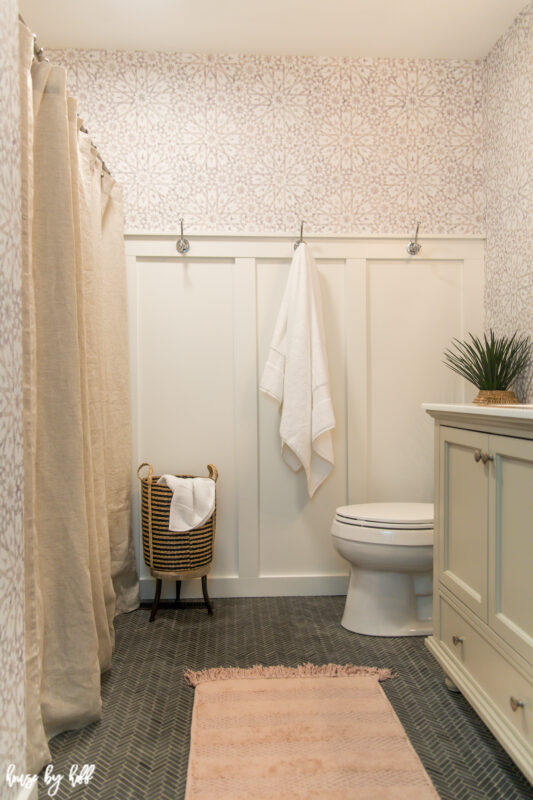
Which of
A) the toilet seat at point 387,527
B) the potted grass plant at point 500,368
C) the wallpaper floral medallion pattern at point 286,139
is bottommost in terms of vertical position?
the toilet seat at point 387,527

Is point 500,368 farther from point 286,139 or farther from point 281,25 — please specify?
point 281,25

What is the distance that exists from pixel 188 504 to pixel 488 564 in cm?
120

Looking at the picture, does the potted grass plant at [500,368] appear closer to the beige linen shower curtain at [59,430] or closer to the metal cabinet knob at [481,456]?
the metal cabinet knob at [481,456]

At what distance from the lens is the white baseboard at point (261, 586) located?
8.64 ft

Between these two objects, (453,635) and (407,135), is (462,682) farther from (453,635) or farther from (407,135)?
(407,135)

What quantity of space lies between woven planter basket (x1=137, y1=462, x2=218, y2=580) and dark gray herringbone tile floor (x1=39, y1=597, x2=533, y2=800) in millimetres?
217

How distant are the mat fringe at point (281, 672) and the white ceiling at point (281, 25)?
2424mm

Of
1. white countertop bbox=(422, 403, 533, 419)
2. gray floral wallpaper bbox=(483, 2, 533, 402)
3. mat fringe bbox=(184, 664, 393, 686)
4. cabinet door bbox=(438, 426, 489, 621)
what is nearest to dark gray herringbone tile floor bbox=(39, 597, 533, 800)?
mat fringe bbox=(184, 664, 393, 686)

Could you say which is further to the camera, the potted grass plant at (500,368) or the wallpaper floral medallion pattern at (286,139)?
the wallpaper floral medallion pattern at (286,139)

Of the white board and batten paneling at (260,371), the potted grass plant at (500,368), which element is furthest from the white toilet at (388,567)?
the potted grass plant at (500,368)

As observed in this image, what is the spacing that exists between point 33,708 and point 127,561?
1136 mm

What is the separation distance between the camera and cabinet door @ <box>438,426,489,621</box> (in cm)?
151

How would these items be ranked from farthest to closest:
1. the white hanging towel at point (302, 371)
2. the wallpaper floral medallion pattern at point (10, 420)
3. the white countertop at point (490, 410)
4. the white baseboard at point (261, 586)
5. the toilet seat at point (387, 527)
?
the white baseboard at point (261, 586) < the white hanging towel at point (302, 371) < the toilet seat at point (387, 527) < the white countertop at point (490, 410) < the wallpaper floral medallion pattern at point (10, 420)

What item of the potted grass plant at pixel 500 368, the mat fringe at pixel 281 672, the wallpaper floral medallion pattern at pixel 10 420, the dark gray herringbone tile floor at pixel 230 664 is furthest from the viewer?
the potted grass plant at pixel 500 368
